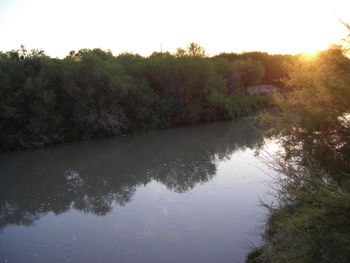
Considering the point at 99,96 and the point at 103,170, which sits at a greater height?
the point at 99,96

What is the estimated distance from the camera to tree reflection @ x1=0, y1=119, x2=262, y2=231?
41.5ft

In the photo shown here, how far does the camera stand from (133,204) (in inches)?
460

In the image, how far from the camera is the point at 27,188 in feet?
48.9

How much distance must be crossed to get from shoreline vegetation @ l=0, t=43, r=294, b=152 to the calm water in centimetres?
292

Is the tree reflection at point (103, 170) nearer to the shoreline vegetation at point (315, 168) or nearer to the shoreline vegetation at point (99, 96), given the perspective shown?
the shoreline vegetation at point (99, 96)

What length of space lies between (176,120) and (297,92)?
1008 inches

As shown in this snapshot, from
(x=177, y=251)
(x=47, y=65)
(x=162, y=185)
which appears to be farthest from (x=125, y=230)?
(x=47, y=65)

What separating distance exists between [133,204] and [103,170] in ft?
19.8

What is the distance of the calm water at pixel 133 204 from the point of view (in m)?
8.21

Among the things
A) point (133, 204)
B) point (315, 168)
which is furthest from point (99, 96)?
point (315, 168)

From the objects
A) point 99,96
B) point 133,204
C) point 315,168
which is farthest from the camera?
point 99,96

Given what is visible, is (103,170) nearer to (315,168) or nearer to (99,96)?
(99,96)

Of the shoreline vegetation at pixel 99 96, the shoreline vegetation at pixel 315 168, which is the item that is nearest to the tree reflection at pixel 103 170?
the shoreline vegetation at pixel 99 96

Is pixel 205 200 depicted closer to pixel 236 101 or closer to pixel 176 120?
pixel 176 120
